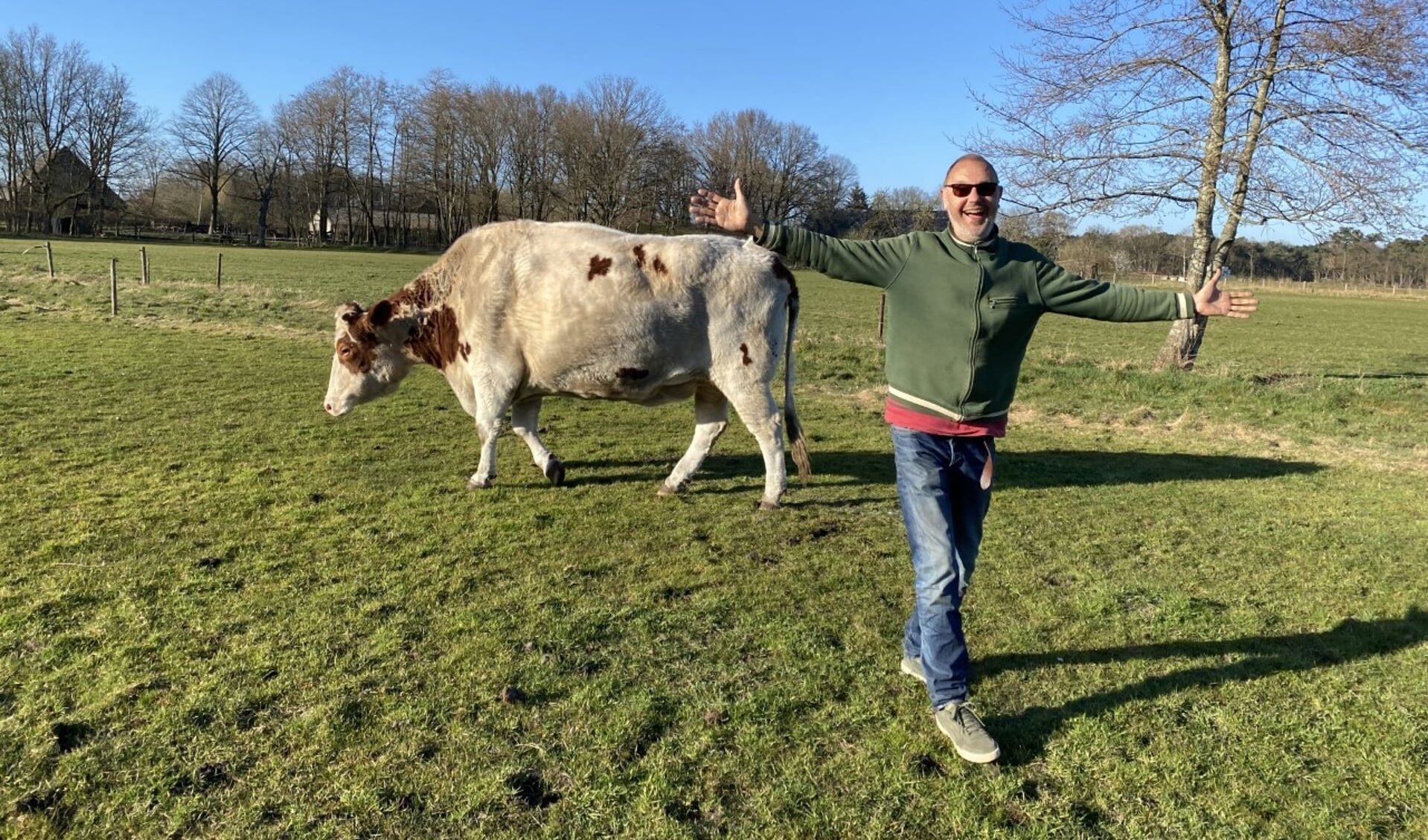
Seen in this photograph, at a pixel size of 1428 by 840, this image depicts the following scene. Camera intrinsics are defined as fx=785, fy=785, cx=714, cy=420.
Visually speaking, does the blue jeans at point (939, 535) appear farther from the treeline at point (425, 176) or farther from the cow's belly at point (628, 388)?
the treeline at point (425, 176)

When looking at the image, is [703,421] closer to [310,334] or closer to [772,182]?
[310,334]

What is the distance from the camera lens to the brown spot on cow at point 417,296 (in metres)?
7.48

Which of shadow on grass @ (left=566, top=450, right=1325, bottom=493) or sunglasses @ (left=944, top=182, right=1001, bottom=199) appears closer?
sunglasses @ (left=944, top=182, right=1001, bottom=199)

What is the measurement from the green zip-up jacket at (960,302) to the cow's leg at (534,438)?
166 inches

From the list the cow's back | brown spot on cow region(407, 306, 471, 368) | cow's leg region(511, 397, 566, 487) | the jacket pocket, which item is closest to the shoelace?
the jacket pocket

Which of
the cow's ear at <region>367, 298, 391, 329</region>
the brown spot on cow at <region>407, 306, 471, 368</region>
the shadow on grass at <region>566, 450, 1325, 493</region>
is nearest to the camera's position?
the brown spot on cow at <region>407, 306, 471, 368</region>

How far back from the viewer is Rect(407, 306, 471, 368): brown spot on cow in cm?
731

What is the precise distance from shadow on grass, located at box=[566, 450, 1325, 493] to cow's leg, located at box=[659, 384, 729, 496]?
31cm

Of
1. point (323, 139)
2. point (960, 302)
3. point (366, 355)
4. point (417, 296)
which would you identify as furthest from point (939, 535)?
point (323, 139)

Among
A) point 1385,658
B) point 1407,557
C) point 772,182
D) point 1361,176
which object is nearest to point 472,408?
point 1385,658

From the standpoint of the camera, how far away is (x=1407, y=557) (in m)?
5.97

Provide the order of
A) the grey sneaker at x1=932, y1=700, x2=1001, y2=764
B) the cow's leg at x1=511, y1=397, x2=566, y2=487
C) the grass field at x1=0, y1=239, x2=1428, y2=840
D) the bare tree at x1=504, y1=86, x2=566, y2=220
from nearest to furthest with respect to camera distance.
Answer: the grass field at x1=0, y1=239, x2=1428, y2=840, the grey sneaker at x1=932, y1=700, x2=1001, y2=764, the cow's leg at x1=511, y1=397, x2=566, y2=487, the bare tree at x1=504, y1=86, x2=566, y2=220

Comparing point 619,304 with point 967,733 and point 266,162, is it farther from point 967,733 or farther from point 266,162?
point 266,162

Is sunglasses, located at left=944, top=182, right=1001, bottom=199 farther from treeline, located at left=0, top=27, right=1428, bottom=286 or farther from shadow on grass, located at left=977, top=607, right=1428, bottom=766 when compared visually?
treeline, located at left=0, top=27, right=1428, bottom=286
